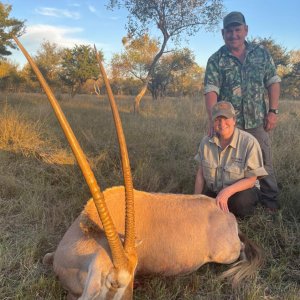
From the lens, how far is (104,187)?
4.26 metres

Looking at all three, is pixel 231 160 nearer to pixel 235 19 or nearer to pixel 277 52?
pixel 235 19

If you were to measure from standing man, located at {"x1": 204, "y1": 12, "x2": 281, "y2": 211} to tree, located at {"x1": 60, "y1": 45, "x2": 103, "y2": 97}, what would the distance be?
2016 centimetres

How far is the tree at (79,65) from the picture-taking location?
23625 millimetres

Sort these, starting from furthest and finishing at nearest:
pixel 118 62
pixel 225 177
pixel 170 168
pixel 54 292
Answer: pixel 118 62
pixel 170 168
pixel 225 177
pixel 54 292

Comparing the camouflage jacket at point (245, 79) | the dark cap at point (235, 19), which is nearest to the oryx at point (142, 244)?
the camouflage jacket at point (245, 79)

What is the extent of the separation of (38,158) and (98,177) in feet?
3.92

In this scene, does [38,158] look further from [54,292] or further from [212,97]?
[54,292]

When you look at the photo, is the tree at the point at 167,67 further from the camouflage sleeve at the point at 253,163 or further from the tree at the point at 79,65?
the camouflage sleeve at the point at 253,163

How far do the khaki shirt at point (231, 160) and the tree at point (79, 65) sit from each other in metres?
20.8

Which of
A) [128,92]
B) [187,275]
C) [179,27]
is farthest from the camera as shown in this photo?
[128,92]

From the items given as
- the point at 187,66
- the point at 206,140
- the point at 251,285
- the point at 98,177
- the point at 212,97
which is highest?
the point at 187,66

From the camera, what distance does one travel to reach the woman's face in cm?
328

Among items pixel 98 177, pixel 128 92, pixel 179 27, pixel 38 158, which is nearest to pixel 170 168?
pixel 98 177

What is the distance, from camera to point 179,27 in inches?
513
